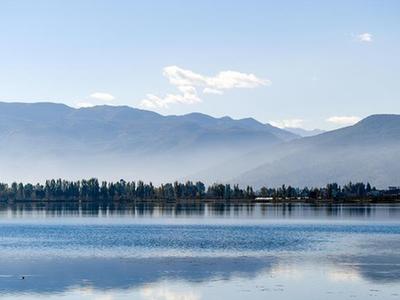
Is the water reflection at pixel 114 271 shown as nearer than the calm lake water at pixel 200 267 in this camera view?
No

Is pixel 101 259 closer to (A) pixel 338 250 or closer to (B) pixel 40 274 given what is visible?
(B) pixel 40 274

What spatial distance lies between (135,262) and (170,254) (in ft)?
26.0

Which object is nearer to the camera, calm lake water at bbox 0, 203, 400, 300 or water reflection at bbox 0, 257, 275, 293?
calm lake water at bbox 0, 203, 400, 300

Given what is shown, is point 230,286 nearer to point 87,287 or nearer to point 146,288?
point 146,288

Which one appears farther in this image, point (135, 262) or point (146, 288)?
point (135, 262)

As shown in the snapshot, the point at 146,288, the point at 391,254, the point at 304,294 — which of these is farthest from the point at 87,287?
the point at 391,254

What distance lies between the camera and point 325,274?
188 ft

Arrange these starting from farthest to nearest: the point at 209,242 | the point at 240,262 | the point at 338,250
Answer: the point at 209,242 → the point at 338,250 → the point at 240,262

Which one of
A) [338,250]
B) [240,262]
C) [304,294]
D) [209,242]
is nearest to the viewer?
[304,294]

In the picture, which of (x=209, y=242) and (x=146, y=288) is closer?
(x=146, y=288)

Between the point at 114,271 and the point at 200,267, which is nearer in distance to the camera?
the point at 114,271

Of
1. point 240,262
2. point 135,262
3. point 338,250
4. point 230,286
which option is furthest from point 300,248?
point 230,286

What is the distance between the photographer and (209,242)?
292ft

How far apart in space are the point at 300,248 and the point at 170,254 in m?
14.0
